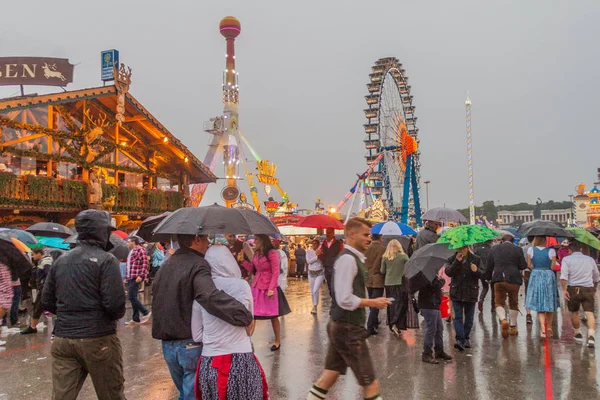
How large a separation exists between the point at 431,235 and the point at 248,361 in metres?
6.02

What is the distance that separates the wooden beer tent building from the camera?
16.7 meters

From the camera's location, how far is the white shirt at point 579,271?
762 centimetres

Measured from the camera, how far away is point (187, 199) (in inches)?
979

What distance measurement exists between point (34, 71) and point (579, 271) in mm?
21527

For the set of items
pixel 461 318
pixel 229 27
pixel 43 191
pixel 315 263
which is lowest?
pixel 461 318

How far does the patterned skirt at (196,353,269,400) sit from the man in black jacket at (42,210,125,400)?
75cm

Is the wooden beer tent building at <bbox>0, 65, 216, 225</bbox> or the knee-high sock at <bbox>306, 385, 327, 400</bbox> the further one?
the wooden beer tent building at <bbox>0, 65, 216, 225</bbox>

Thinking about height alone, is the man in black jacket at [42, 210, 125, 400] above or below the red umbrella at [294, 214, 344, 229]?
below

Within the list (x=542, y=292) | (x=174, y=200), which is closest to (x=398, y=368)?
(x=542, y=292)

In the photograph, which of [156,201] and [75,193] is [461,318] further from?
[156,201]

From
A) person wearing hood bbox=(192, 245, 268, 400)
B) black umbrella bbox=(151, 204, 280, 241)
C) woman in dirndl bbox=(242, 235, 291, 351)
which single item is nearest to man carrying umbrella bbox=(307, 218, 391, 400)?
black umbrella bbox=(151, 204, 280, 241)

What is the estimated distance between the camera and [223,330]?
327 cm

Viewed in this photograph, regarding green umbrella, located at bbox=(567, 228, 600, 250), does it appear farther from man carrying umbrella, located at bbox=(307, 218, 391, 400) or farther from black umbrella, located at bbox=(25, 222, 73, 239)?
black umbrella, located at bbox=(25, 222, 73, 239)

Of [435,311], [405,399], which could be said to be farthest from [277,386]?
[435,311]
